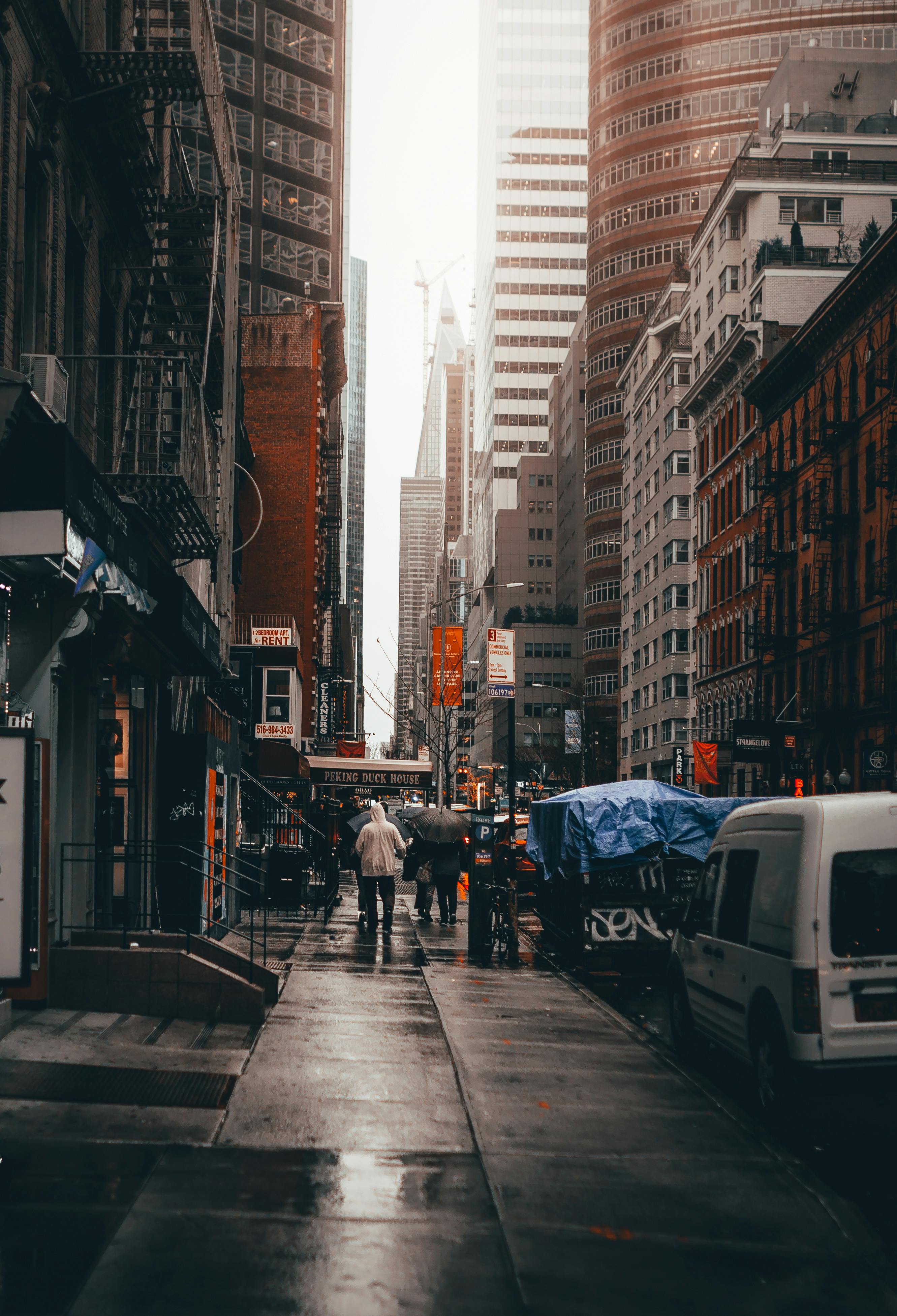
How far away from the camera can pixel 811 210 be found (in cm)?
6825

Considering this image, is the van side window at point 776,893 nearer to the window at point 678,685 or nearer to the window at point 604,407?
the window at point 678,685

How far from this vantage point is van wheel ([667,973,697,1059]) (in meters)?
10.8

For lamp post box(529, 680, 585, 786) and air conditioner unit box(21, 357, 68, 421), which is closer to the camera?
air conditioner unit box(21, 357, 68, 421)

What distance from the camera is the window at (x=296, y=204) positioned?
82562mm

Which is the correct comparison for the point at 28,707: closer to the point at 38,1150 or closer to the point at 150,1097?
the point at 150,1097

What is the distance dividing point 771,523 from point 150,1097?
179 feet

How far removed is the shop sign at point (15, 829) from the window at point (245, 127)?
80181 millimetres

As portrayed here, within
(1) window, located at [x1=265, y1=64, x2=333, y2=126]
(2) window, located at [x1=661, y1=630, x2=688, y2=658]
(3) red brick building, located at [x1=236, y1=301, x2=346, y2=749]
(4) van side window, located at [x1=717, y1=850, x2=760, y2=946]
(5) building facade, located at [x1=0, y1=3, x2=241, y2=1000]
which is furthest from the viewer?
(1) window, located at [x1=265, y1=64, x2=333, y2=126]

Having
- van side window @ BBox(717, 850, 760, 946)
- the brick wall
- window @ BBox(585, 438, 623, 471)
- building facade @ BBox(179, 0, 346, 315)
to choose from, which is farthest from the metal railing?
window @ BBox(585, 438, 623, 471)

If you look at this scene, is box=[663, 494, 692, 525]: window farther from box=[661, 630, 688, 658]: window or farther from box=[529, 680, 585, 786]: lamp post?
box=[529, 680, 585, 786]: lamp post

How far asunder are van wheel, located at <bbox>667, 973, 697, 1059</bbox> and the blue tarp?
16.1 feet

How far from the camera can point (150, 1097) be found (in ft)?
26.8

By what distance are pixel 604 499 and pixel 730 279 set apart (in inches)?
1883

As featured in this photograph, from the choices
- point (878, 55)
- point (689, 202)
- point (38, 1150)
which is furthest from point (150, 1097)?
point (689, 202)
